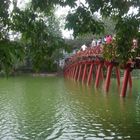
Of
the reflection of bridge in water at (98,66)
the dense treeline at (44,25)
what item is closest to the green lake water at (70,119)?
the reflection of bridge in water at (98,66)

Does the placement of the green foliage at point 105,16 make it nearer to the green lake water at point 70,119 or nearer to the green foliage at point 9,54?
the green foliage at point 9,54

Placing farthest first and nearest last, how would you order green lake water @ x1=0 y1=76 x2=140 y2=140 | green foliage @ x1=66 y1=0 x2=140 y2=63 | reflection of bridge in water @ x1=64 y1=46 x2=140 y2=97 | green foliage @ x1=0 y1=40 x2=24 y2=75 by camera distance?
reflection of bridge in water @ x1=64 y1=46 x2=140 y2=97
green lake water @ x1=0 y1=76 x2=140 y2=140
green foliage @ x1=66 y1=0 x2=140 y2=63
green foliage @ x1=0 y1=40 x2=24 y2=75

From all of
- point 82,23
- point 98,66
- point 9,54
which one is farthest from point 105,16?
point 98,66

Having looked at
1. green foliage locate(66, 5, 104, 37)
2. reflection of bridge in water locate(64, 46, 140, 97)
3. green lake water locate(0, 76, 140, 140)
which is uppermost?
green foliage locate(66, 5, 104, 37)

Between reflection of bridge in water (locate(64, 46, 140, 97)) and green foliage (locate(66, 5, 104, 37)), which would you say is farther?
reflection of bridge in water (locate(64, 46, 140, 97))

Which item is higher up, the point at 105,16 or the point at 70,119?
the point at 105,16

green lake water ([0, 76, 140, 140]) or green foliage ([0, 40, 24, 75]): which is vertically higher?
green foliage ([0, 40, 24, 75])

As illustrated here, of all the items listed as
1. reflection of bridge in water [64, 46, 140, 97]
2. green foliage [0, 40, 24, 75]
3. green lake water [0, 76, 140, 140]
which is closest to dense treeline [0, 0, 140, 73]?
green foliage [0, 40, 24, 75]

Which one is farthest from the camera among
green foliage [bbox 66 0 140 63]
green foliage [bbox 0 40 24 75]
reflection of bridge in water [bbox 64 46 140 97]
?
reflection of bridge in water [bbox 64 46 140 97]

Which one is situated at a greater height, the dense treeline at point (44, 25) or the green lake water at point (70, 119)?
the dense treeline at point (44, 25)

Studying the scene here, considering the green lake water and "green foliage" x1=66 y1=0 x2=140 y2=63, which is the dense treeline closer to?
"green foliage" x1=66 y1=0 x2=140 y2=63

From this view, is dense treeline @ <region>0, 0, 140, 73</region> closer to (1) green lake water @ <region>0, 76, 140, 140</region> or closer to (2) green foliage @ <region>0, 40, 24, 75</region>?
(2) green foliage @ <region>0, 40, 24, 75</region>

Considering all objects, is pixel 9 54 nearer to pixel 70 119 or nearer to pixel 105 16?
pixel 105 16

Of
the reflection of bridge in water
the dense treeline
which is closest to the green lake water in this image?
the reflection of bridge in water
